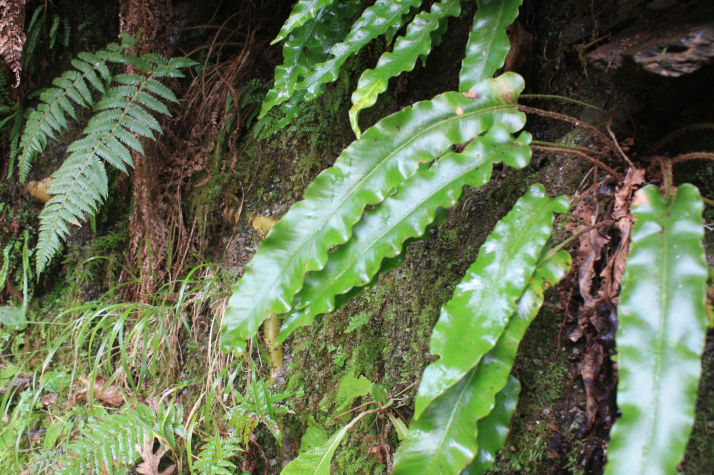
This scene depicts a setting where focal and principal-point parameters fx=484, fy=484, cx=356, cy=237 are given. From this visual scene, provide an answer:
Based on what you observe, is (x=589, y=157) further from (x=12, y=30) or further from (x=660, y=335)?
(x=12, y=30)

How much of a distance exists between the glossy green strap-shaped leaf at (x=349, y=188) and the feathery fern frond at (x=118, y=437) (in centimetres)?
87

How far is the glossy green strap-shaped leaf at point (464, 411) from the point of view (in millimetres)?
894

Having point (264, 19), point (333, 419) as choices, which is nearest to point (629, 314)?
point (333, 419)

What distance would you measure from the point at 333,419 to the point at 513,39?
128 cm

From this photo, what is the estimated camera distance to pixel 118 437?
63.5 inches

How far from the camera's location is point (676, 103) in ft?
3.97

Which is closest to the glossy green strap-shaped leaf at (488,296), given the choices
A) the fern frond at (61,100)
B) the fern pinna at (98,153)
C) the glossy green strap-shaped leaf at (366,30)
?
the glossy green strap-shaped leaf at (366,30)

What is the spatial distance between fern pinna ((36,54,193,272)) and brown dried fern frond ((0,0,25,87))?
0.35 meters

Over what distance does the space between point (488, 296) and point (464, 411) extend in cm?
22

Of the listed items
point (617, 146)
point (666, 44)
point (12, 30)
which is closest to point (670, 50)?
point (666, 44)

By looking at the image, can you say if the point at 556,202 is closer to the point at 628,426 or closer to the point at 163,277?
the point at 628,426

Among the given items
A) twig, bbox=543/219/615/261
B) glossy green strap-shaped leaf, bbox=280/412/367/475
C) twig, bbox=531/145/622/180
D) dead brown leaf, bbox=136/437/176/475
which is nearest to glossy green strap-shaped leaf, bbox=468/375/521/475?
twig, bbox=543/219/615/261

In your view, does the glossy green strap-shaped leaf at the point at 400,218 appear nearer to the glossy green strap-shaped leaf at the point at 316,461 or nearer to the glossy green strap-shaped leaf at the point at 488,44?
the glossy green strap-shaped leaf at the point at 488,44

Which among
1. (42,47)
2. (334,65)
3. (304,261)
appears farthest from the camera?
(42,47)
